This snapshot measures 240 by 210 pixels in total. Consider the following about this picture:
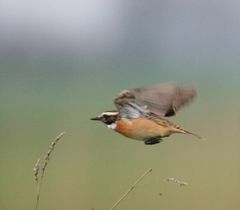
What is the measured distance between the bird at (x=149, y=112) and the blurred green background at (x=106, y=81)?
0.02 m

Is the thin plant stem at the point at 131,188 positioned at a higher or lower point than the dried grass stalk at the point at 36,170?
lower

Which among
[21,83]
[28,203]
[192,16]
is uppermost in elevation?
[192,16]

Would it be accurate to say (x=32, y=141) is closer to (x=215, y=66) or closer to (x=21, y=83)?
(x=21, y=83)

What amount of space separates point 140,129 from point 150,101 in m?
0.07

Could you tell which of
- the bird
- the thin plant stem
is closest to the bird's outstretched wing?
the bird

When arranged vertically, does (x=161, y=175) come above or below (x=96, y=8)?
below

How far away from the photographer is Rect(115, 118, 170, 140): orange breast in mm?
1627

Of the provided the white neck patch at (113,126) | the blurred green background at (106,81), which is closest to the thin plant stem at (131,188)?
the blurred green background at (106,81)

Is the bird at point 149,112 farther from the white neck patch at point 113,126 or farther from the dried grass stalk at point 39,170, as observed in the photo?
the dried grass stalk at point 39,170

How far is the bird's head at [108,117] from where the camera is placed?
63.8 inches

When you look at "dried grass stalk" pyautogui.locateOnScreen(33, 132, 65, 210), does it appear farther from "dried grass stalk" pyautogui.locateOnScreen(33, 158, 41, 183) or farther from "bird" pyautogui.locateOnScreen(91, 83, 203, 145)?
"bird" pyautogui.locateOnScreen(91, 83, 203, 145)

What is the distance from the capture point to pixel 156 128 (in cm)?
164

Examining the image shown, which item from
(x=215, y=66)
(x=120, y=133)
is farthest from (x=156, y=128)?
(x=215, y=66)

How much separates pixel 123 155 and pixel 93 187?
98 millimetres
